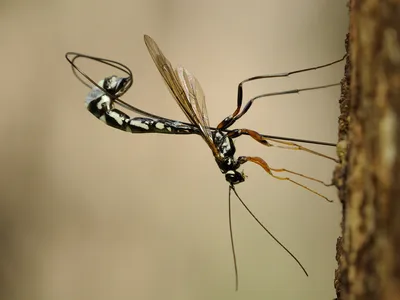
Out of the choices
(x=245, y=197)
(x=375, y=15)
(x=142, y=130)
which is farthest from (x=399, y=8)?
(x=245, y=197)

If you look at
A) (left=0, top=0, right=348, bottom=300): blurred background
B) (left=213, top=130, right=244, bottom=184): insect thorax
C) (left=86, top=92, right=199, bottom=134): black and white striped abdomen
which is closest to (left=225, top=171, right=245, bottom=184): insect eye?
(left=213, top=130, right=244, bottom=184): insect thorax

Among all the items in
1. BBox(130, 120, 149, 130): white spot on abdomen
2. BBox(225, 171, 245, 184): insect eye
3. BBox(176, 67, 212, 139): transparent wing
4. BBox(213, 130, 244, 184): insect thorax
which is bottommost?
BBox(225, 171, 245, 184): insect eye

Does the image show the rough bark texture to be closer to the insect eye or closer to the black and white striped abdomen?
the insect eye

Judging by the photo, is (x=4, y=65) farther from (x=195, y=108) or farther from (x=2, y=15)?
(x=195, y=108)

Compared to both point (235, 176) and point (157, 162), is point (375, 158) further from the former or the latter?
point (157, 162)

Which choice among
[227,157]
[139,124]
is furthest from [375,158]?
[139,124]

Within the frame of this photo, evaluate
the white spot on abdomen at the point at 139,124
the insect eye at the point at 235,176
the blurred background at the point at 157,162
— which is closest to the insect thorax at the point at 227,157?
the insect eye at the point at 235,176
